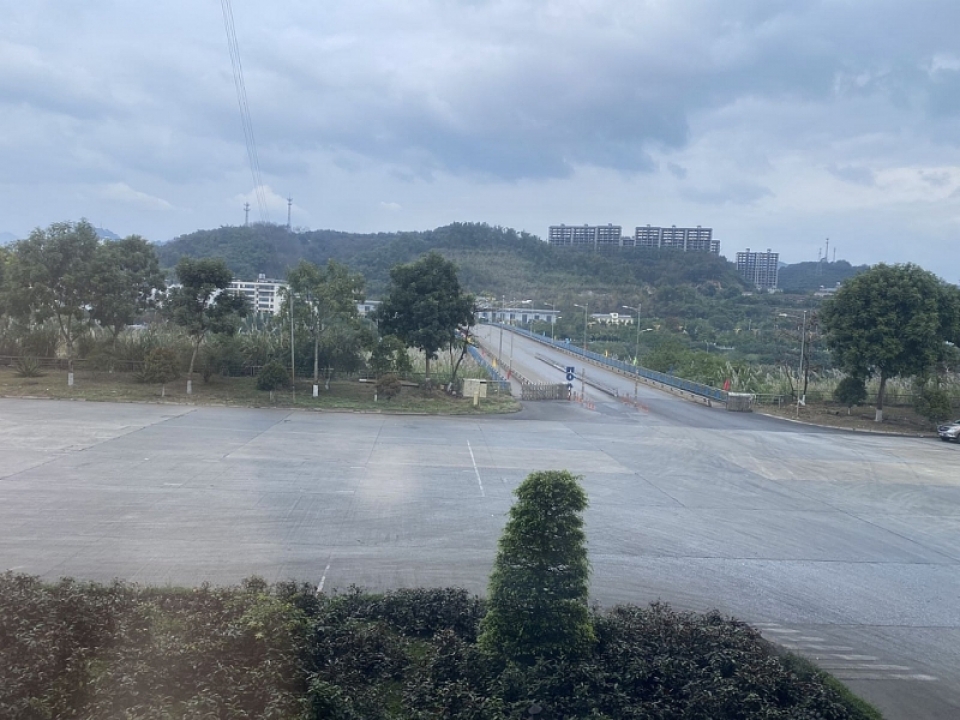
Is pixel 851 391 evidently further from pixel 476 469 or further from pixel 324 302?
pixel 324 302

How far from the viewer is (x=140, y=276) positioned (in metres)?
30.3

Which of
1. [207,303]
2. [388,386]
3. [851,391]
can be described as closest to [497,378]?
[388,386]

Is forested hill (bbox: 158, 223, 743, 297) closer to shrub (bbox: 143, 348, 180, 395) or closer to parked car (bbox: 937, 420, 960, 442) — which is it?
shrub (bbox: 143, 348, 180, 395)

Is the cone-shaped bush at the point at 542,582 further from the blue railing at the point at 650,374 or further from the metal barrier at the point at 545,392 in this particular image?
the blue railing at the point at 650,374

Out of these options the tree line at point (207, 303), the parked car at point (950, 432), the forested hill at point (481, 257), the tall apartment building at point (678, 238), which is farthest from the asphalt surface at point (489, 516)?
the tall apartment building at point (678, 238)

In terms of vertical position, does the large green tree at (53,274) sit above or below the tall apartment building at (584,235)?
below

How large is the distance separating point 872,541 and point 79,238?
28746 millimetres

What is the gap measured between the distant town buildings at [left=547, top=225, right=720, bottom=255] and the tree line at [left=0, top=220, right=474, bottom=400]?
87.1 meters

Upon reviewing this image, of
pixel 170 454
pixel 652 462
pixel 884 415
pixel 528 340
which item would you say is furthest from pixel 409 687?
pixel 528 340

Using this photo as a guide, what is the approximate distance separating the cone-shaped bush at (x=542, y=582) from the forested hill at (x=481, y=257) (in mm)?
44594

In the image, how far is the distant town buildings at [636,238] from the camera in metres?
125

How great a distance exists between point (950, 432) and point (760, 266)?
11270cm

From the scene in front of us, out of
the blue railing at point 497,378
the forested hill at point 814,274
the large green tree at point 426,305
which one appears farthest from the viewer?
the forested hill at point 814,274

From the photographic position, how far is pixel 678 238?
129 metres
